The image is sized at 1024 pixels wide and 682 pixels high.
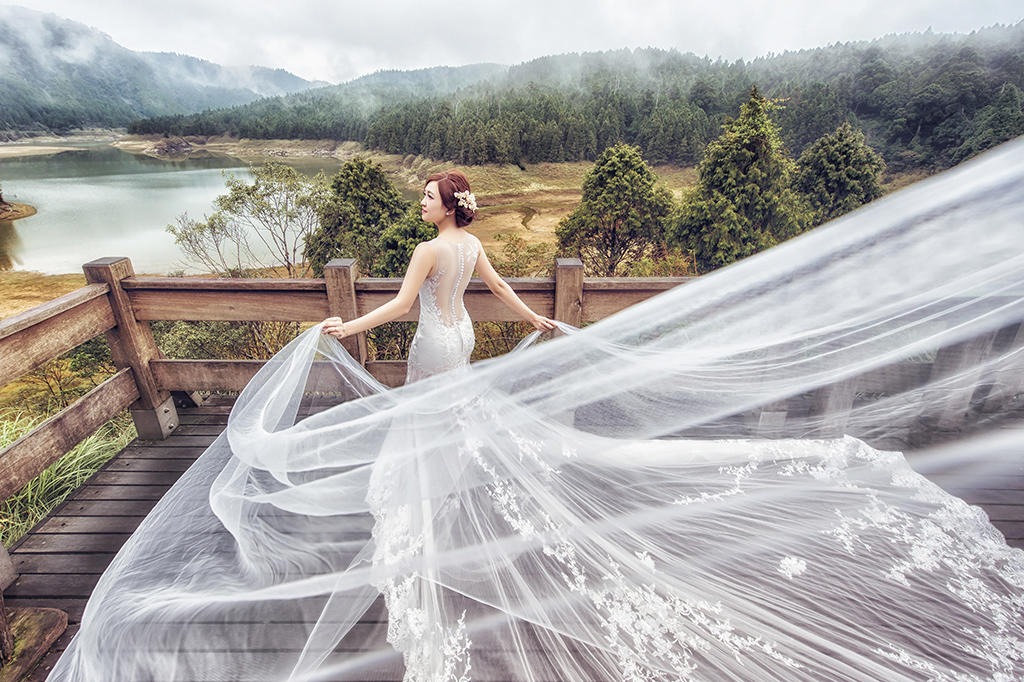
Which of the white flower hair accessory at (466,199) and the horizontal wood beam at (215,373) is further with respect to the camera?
the horizontal wood beam at (215,373)

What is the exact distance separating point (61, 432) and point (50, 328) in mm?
508

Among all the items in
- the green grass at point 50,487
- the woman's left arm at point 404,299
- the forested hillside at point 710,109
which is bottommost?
the green grass at point 50,487

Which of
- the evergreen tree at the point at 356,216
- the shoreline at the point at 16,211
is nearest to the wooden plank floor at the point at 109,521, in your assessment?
the evergreen tree at the point at 356,216

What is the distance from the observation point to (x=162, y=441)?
3018 mm

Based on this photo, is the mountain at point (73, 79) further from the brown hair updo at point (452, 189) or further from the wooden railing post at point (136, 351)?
the brown hair updo at point (452, 189)

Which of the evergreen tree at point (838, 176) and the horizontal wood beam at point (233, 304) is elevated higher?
the horizontal wood beam at point (233, 304)

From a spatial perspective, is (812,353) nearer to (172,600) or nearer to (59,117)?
(172,600)

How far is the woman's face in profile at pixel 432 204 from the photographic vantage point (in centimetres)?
207

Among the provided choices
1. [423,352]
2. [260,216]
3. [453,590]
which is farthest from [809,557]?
[260,216]

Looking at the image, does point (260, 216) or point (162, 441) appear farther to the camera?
point (260, 216)

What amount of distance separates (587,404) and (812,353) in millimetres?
861

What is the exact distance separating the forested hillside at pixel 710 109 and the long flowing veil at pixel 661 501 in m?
35.8

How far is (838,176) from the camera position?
24312 millimetres

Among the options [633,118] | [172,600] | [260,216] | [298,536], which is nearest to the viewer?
[172,600]
